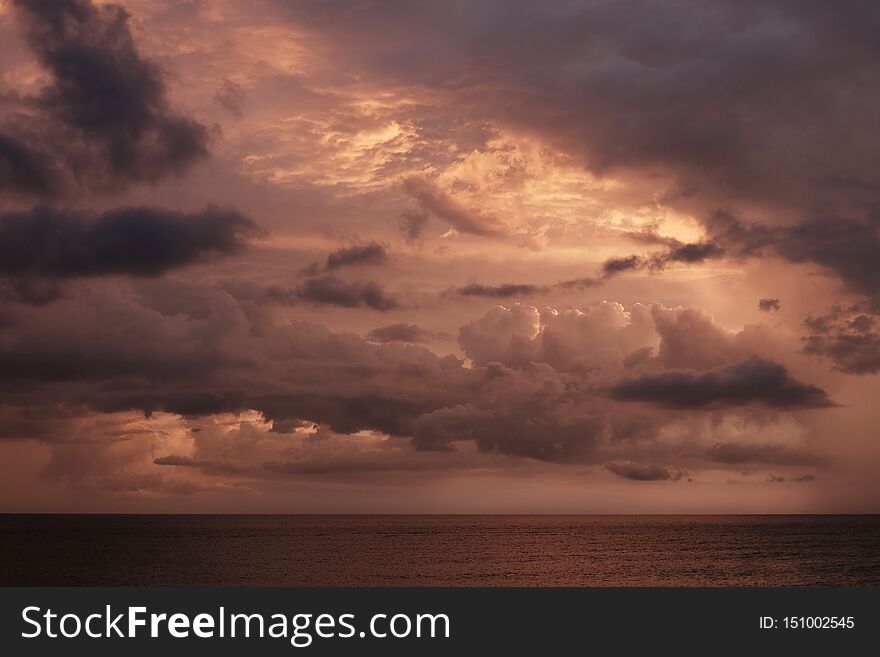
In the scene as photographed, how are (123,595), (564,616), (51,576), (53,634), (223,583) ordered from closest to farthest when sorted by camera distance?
(53,634), (123,595), (564,616), (223,583), (51,576)

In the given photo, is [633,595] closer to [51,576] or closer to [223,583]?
[223,583]

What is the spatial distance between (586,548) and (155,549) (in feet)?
289

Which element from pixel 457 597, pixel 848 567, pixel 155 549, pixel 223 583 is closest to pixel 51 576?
pixel 223 583

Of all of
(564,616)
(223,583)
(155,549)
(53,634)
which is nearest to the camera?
(53,634)

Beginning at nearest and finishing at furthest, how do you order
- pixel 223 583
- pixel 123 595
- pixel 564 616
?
pixel 123 595 → pixel 564 616 → pixel 223 583

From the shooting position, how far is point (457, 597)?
194 ft

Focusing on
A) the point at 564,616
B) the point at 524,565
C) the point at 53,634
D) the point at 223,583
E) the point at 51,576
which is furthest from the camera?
the point at 524,565

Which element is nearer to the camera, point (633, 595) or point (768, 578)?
point (633, 595)

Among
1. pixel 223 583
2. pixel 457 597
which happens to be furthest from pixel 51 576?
pixel 457 597

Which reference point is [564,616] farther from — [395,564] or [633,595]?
[395,564]

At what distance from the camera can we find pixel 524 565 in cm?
14288

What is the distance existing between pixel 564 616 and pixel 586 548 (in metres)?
131

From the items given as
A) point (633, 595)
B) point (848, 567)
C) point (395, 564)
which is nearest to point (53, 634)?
point (633, 595)

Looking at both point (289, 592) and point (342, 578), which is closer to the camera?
point (289, 592)
